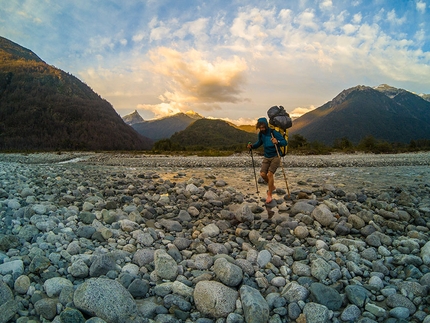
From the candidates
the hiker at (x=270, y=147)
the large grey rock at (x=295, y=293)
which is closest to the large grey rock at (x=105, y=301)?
the large grey rock at (x=295, y=293)

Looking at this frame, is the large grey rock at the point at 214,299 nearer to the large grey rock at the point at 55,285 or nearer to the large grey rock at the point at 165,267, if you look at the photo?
the large grey rock at the point at 165,267

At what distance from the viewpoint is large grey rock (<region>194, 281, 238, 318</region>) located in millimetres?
3201

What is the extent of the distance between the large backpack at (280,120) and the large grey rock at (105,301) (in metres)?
6.71

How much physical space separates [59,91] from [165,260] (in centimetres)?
20208

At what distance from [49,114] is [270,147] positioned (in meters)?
165

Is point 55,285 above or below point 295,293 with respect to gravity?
above

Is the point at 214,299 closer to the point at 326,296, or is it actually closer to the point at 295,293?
the point at 295,293

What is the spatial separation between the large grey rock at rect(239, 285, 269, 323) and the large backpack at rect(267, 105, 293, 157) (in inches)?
233

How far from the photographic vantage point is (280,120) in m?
8.19

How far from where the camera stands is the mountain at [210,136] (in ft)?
431

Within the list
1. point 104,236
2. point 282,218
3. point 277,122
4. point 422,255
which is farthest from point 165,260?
point 277,122

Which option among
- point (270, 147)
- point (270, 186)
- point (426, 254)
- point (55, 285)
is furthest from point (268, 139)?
point (55, 285)

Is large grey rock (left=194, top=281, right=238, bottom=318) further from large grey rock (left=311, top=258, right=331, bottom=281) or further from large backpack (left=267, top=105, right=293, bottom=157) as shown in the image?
large backpack (left=267, top=105, right=293, bottom=157)

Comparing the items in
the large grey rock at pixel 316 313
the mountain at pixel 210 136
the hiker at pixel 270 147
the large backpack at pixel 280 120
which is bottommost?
the large grey rock at pixel 316 313
